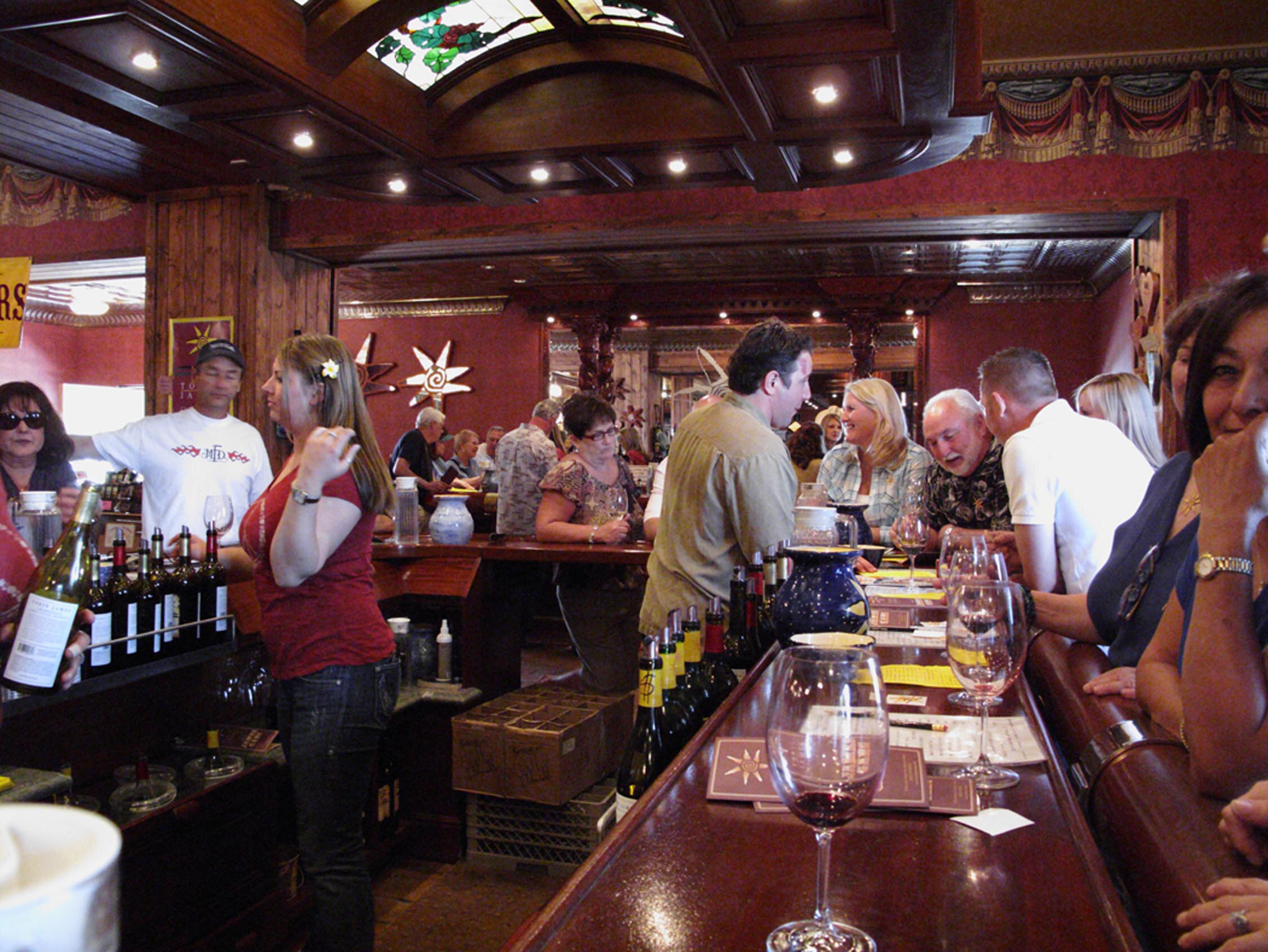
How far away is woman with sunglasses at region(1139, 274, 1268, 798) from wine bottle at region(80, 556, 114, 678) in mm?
2027

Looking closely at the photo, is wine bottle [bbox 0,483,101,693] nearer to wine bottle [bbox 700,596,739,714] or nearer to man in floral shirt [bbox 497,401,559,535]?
wine bottle [bbox 700,596,739,714]

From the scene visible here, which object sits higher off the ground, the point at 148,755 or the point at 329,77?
the point at 329,77

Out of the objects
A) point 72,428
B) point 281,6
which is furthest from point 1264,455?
point 72,428

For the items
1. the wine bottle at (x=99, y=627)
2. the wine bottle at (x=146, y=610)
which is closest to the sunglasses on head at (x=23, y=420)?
the wine bottle at (x=146, y=610)

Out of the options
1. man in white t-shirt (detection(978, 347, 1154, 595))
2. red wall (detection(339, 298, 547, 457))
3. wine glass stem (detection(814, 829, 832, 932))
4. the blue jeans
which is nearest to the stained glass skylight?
man in white t-shirt (detection(978, 347, 1154, 595))

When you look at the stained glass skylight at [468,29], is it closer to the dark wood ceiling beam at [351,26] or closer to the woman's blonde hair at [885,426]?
the dark wood ceiling beam at [351,26]

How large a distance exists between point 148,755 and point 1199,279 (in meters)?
5.66

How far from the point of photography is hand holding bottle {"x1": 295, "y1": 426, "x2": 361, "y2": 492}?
198 cm

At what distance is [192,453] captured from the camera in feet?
12.5

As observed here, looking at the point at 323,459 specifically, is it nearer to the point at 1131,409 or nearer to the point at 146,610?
the point at 146,610

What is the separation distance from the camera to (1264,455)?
3.74ft

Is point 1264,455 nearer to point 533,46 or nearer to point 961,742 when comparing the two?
point 961,742

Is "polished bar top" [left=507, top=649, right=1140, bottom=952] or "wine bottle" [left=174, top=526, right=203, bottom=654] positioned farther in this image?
"wine bottle" [left=174, top=526, right=203, bottom=654]

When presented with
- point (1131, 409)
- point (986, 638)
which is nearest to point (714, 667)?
point (986, 638)
